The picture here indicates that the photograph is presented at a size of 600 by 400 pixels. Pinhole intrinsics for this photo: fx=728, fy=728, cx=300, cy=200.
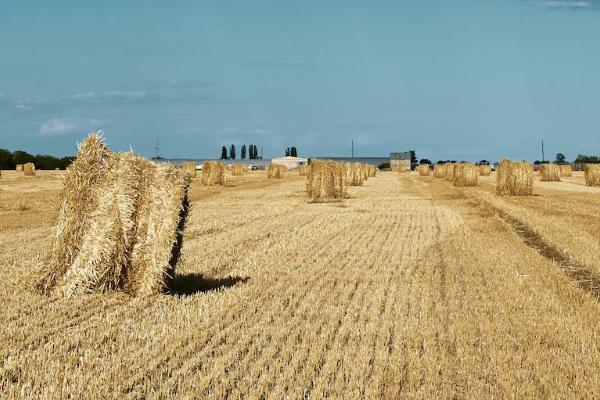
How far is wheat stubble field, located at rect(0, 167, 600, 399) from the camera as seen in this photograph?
19.0 ft

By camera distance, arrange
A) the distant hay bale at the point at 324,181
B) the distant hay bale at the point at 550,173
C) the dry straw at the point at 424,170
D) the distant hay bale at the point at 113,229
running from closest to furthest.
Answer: the distant hay bale at the point at 113,229 → the distant hay bale at the point at 324,181 → the distant hay bale at the point at 550,173 → the dry straw at the point at 424,170

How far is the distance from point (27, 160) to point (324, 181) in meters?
53.2

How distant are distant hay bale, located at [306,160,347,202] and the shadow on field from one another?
19.1 m

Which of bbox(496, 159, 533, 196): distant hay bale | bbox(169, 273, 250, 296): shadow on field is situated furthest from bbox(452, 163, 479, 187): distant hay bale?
bbox(169, 273, 250, 296): shadow on field

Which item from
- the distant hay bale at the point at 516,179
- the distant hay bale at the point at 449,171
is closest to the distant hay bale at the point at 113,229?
the distant hay bale at the point at 516,179

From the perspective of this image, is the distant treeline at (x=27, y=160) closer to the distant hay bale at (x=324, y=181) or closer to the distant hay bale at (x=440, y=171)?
the distant hay bale at (x=440, y=171)

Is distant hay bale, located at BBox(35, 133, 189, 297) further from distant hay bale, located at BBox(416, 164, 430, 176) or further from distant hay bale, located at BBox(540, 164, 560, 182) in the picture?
distant hay bale, located at BBox(416, 164, 430, 176)

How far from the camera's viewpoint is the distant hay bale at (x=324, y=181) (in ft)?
98.4

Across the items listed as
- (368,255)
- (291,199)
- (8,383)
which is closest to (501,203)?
(291,199)

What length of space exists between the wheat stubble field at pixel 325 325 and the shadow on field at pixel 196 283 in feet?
0.15

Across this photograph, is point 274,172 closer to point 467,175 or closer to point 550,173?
point 550,173

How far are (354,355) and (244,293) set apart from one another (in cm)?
301

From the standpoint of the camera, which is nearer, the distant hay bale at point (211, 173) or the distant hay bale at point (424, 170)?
the distant hay bale at point (211, 173)

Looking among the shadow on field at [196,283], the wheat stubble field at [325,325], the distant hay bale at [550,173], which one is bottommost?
the wheat stubble field at [325,325]
